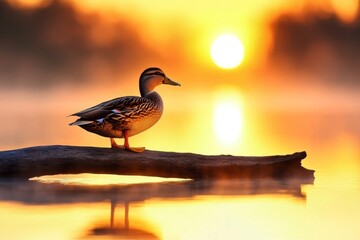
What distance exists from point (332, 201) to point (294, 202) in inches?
22.0

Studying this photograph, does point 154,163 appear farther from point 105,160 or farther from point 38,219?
point 38,219

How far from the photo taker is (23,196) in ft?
45.5

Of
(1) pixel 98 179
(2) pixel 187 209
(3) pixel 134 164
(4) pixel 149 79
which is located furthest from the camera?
(4) pixel 149 79

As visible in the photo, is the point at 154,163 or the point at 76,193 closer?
the point at 76,193

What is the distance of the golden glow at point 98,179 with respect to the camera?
50.9 feet

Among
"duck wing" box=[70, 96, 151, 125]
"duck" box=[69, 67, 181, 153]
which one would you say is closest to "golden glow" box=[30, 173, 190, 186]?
"duck" box=[69, 67, 181, 153]

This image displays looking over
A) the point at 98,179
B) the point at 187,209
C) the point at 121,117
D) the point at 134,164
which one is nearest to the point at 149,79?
the point at 121,117

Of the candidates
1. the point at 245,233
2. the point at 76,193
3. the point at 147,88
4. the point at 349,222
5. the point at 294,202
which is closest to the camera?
the point at 245,233

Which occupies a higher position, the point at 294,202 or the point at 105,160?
the point at 105,160

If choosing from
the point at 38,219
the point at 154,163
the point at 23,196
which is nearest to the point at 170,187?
the point at 154,163

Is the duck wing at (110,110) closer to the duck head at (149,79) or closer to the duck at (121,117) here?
the duck at (121,117)

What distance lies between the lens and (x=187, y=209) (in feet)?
40.9

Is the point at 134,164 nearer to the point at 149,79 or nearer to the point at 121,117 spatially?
the point at 121,117

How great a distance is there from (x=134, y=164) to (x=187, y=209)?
3066mm
